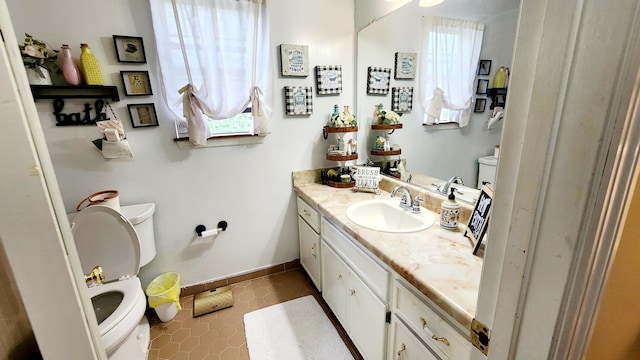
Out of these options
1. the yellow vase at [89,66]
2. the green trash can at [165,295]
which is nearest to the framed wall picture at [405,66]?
the yellow vase at [89,66]

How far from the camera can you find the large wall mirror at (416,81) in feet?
3.64

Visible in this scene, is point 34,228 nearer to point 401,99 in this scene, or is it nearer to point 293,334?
point 293,334

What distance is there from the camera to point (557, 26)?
1.11ft

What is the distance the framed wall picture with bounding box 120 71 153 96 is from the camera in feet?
5.00

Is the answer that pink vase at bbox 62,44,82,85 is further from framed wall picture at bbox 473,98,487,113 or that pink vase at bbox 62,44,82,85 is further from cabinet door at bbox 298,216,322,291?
framed wall picture at bbox 473,98,487,113

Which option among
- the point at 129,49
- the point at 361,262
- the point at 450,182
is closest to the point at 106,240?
the point at 129,49

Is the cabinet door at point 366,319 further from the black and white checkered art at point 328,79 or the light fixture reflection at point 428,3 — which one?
the light fixture reflection at point 428,3

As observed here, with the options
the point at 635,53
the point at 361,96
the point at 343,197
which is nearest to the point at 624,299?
the point at 635,53

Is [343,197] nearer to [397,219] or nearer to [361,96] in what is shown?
[397,219]

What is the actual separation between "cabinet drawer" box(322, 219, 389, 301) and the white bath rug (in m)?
0.59

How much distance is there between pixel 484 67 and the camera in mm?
Answer: 1170

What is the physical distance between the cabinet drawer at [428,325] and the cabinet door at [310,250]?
33.0 inches

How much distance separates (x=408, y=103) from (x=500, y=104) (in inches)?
26.7

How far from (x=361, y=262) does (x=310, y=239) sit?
746 millimetres
